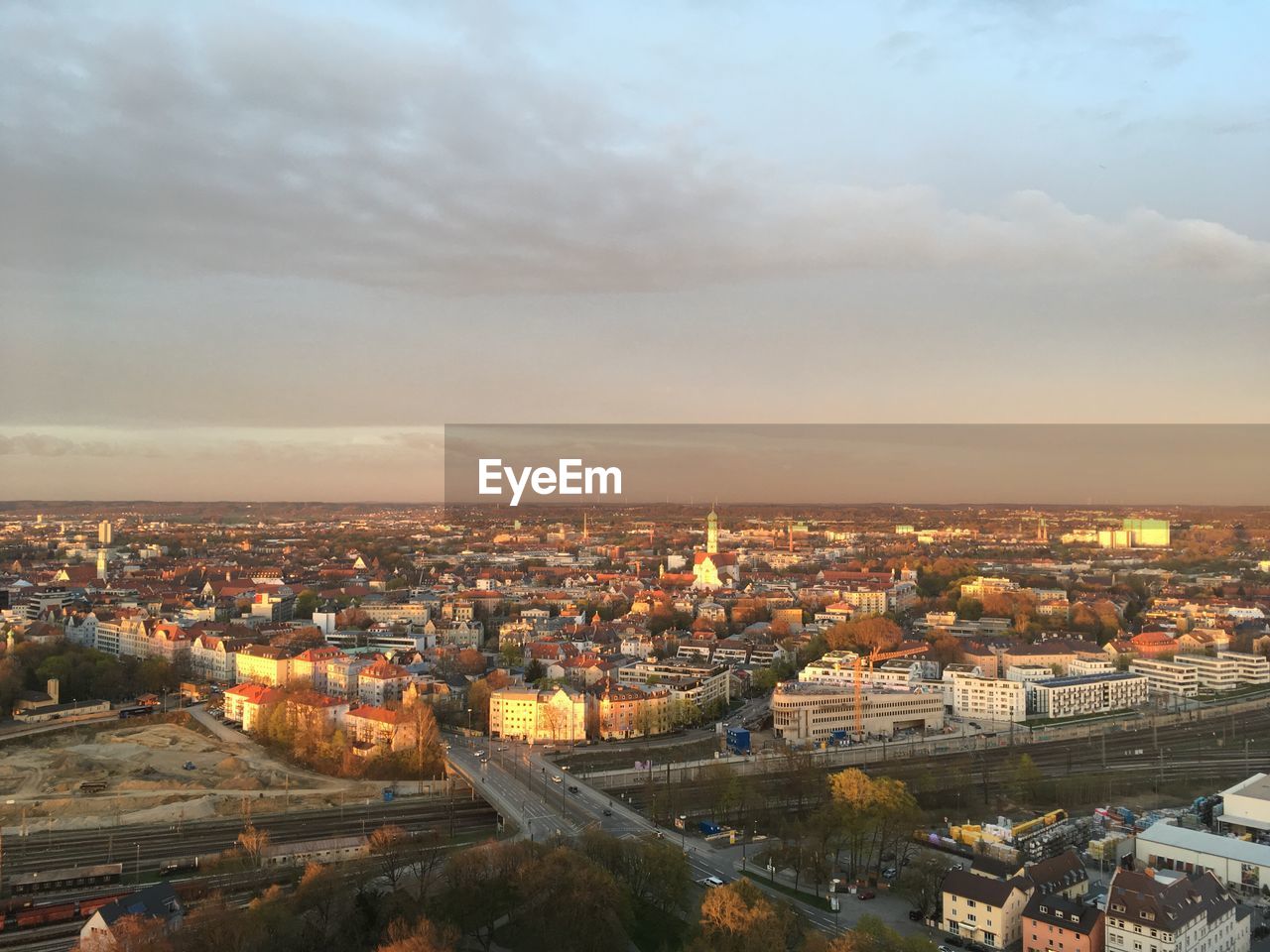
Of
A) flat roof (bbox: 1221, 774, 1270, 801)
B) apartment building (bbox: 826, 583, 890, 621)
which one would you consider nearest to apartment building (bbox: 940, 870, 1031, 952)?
flat roof (bbox: 1221, 774, 1270, 801)

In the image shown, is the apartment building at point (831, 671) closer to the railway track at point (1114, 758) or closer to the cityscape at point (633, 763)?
the cityscape at point (633, 763)

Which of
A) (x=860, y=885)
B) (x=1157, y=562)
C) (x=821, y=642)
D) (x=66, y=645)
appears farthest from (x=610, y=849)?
(x=1157, y=562)

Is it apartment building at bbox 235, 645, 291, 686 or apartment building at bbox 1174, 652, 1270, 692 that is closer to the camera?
apartment building at bbox 235, 645, 291, 686

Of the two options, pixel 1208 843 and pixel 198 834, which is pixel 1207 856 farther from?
pixel 198 834

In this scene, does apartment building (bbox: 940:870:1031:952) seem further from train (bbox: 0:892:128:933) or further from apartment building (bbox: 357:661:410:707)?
apartment building (bbox: 357:661:410:707)

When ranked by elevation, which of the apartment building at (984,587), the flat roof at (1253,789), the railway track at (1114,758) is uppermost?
the apartment building at (984,587)

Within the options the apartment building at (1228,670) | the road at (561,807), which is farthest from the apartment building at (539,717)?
the apartment building at (1228,670)
